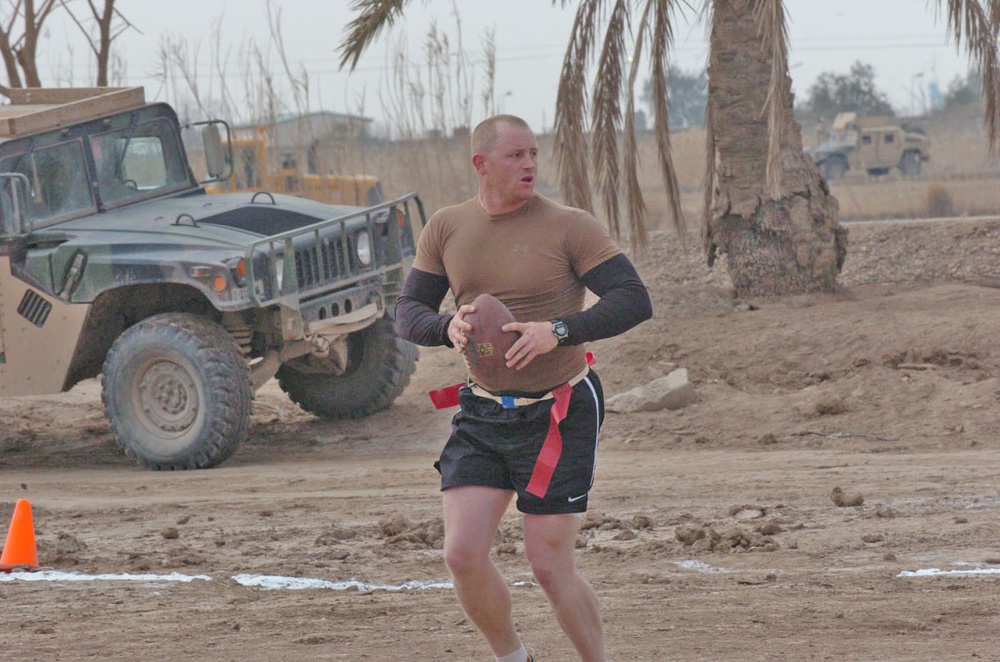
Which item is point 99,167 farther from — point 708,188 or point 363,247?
point 708,188

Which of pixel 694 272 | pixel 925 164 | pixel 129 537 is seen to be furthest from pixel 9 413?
pixel 925 164

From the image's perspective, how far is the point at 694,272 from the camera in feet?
49.8

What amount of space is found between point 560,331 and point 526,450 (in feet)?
1.28

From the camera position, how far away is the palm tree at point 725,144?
11930mm

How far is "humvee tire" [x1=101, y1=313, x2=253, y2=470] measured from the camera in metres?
8.93

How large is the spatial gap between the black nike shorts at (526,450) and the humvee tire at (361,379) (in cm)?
647

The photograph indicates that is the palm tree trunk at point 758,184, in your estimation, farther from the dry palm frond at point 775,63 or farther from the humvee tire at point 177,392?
the humvee tire at point 177,392

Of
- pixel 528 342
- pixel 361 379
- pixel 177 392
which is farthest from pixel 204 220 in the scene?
pixel 528 342

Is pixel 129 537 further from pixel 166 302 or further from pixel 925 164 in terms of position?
pixel 925 164

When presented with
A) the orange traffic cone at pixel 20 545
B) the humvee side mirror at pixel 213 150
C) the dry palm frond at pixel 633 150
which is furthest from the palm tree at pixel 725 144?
the orange traffic cone at pixel 20 545

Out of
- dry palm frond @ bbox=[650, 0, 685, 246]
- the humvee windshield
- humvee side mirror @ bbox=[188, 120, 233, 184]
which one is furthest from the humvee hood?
dry palm frond @ bbox=[650, 0, 685, 246]

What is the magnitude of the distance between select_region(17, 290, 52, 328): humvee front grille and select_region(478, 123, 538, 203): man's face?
6.00m

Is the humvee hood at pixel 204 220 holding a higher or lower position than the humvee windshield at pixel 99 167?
lower

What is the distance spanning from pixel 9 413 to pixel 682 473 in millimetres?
6669
